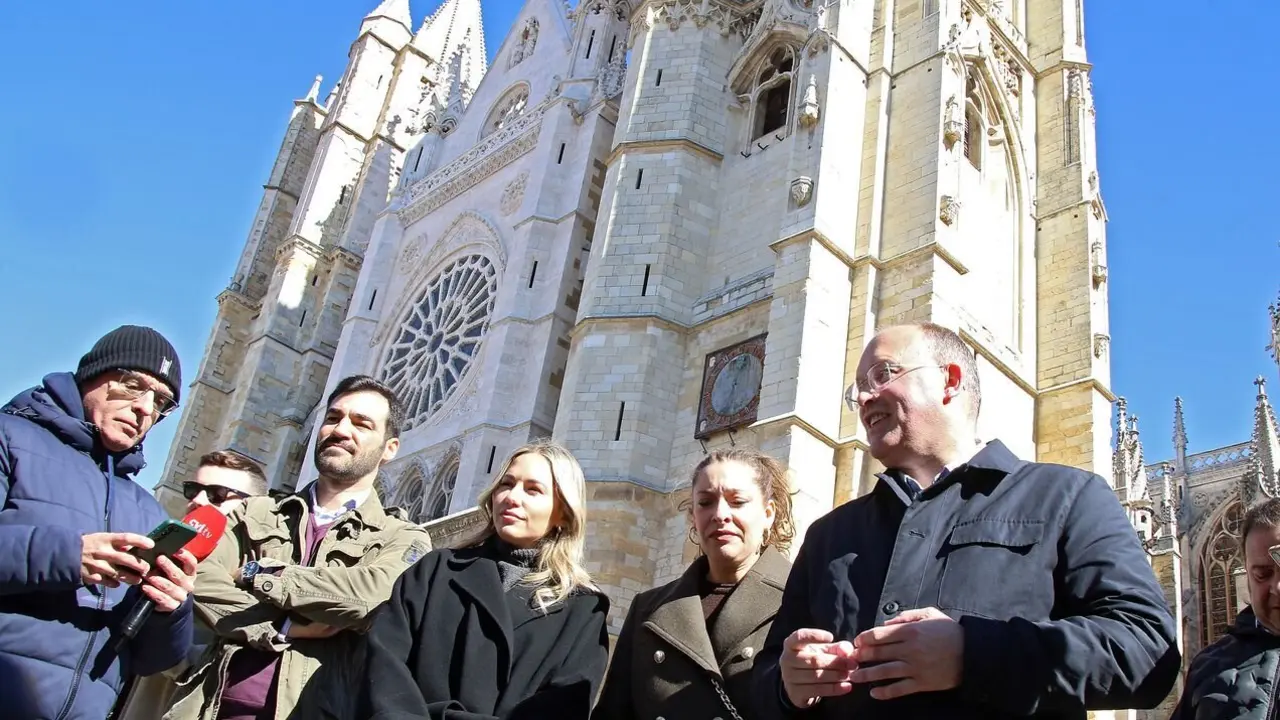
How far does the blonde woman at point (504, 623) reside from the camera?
2898mm

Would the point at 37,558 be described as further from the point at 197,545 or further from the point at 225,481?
the point at 225,481

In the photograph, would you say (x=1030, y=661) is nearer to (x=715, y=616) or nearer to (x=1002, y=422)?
(x=715, y=616)

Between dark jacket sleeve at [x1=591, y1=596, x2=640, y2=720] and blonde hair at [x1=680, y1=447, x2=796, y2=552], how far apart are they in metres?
0.48

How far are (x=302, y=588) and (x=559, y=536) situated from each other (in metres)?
0.78

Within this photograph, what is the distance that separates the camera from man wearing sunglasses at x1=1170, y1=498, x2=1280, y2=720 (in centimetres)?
278

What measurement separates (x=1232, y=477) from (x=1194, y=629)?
542 centimetres

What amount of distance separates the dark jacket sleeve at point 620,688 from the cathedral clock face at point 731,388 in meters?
8.39

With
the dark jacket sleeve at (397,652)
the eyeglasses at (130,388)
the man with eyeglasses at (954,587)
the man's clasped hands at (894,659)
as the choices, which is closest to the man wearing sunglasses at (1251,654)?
the man with eyeglasses at (954,587)

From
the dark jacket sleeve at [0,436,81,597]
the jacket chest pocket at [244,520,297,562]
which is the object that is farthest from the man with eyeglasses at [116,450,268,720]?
the dark jacket sleeve at [0,436,81,597]

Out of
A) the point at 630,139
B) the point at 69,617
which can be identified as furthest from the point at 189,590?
the point at 630,139

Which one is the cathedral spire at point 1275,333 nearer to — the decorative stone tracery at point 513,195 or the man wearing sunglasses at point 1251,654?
the decorative stone tracery at point 513,195

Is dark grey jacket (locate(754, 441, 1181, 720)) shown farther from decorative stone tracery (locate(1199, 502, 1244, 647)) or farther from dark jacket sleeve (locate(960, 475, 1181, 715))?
decorative stone tracery (locate(1199, 502, 1244, 647))

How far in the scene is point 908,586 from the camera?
2225 mm

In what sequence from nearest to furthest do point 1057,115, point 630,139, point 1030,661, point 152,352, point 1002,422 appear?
point 1030,661
point 152,352
point 1002,422
point 630,139
point 1057,115
